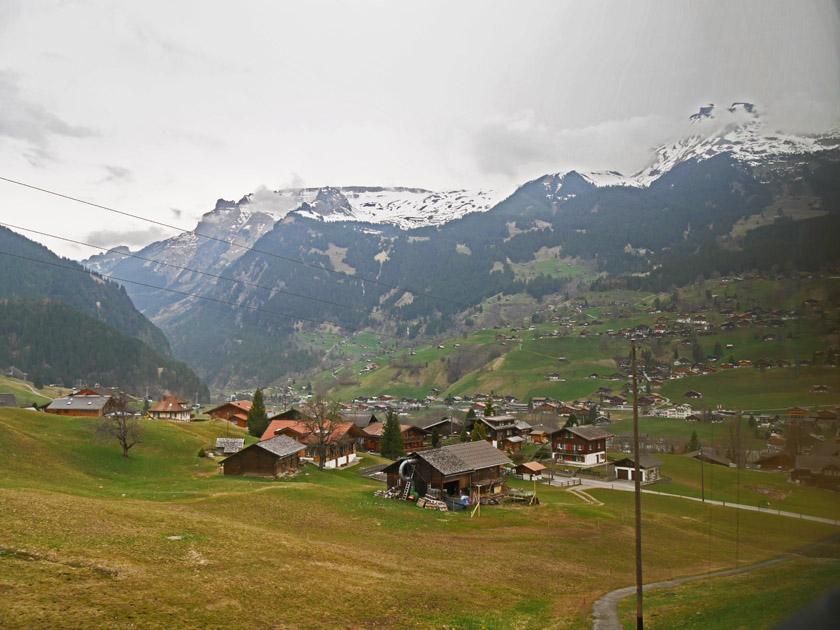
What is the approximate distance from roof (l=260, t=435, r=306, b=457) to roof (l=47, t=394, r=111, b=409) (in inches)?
1937

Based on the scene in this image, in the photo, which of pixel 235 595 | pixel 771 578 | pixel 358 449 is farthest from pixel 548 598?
pixel 358 449

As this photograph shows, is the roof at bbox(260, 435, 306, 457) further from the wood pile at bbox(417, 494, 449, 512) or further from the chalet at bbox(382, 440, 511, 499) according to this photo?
the wood pile at bbox(417, 494, 449, 512)

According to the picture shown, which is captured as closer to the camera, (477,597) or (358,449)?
(477,597)

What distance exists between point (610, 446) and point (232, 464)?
281 feet

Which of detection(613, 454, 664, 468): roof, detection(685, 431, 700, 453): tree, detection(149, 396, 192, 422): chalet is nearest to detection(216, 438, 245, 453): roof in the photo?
detection(149, 396, 192, 422): chalet

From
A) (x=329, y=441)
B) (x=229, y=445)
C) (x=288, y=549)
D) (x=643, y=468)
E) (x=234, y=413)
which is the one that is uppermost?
(x=329, y=441)

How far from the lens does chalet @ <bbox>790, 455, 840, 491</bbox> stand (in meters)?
3.48

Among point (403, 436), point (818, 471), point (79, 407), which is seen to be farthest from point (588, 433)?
point (818, 471)

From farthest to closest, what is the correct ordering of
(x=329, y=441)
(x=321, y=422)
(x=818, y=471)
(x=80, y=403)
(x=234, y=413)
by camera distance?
1. (x=234, y=413)
2. (x=80, y=403)
3. (x=329, y=441)
4. (x=321, y=422)
5. (x=818, y=471)

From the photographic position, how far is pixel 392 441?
85875 millimetres

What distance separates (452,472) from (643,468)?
33635mm

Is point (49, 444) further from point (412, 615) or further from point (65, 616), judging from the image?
point (412, 615)

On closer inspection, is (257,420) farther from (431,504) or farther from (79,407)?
(431,504)

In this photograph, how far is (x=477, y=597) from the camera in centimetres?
2455
